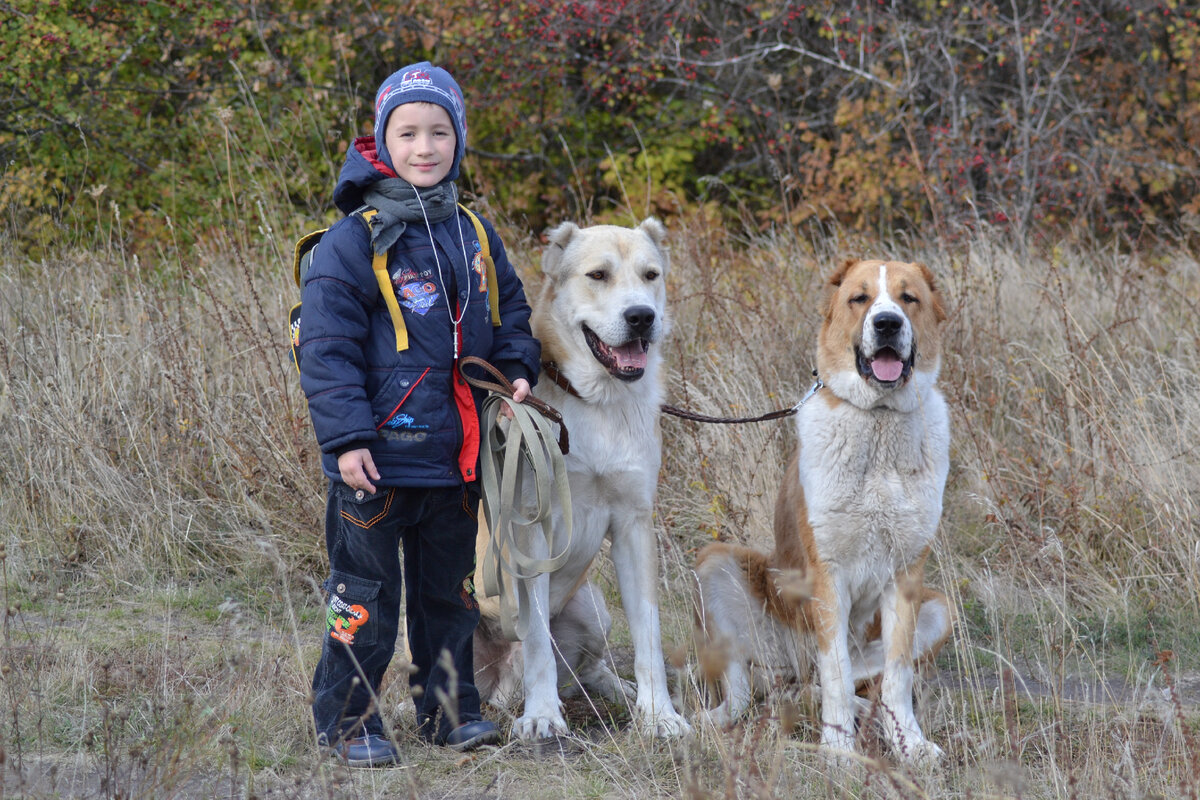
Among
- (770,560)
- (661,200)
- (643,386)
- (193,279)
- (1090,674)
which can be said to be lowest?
(1090,674)

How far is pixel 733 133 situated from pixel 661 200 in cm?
92

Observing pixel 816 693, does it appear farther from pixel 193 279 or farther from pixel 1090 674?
pixel 193 279

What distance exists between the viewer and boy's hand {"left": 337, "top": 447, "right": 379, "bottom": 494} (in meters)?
2.75

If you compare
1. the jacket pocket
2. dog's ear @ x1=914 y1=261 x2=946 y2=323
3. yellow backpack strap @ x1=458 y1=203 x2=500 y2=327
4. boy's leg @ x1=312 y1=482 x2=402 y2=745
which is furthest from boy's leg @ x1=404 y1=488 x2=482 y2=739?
dog's ear @ x1=914 y1=261 x2=946 y2=323

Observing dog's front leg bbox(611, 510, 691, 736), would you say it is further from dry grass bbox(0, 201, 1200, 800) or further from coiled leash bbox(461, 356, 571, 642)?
coiled leash bbox(461, 356, 571, 642)

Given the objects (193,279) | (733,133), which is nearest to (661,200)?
(733,133)

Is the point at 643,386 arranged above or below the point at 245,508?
above

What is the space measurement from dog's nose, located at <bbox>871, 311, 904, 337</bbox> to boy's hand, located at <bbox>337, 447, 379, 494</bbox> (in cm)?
161

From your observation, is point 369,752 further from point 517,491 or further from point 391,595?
point 517,491

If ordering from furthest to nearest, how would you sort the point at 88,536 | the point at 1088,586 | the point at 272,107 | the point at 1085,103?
the point at 1085,103 < the point at 272,107 < the point at 88,536 < the point at 1088,586

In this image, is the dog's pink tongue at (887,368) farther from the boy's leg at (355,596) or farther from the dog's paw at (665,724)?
the boy's leg at (355,596)

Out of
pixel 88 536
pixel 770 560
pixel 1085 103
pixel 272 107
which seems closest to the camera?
pixel 770 560

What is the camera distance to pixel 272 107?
815 centimetres

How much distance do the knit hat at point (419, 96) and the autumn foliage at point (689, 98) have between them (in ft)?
15.6
